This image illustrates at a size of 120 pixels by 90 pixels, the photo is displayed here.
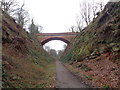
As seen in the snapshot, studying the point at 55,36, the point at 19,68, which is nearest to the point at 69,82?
the point at 19,68

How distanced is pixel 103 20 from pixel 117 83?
14.9 metres

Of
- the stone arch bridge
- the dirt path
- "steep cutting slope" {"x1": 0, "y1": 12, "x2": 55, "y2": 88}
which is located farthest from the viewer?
the stone arch bridge

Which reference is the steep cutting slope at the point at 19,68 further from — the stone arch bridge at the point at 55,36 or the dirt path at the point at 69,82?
the stone arch bridge at the point at 55,36

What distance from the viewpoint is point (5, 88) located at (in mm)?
6633

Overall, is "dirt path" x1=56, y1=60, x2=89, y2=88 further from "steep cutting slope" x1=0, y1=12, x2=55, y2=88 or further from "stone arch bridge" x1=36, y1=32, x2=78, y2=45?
"stone arch bridge" x1=36, y1=32, x2=78, y2=45

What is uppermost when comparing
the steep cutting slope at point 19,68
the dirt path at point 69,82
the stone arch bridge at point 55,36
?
the stone arch bridge at point 55,36

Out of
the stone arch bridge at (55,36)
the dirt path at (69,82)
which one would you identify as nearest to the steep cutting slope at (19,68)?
the dirt path at (69,82)

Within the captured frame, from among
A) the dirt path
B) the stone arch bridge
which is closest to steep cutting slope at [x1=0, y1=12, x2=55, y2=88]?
the dirt path

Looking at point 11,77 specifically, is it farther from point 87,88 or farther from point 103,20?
point 103,20

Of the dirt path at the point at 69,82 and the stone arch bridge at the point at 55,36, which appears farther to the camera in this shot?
the stone arch bridge at the point at 55,36

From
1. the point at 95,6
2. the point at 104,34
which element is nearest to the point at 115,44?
the point at 104,34

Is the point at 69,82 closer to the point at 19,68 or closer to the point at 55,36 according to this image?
the point at 19,68

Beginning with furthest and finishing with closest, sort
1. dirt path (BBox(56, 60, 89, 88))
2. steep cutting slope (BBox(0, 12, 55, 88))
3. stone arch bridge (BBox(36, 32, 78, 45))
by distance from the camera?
stone arch bridge (BBox(36, 32, 78, 45)) → dirt path (BBox(56, 60, 89, 88)) → steep cutting slope (BBox(0, 12, 55, 88))

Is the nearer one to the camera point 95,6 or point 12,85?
point 12,85
